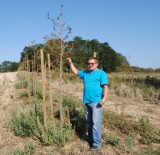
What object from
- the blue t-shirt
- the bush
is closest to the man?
the blue t-shirt

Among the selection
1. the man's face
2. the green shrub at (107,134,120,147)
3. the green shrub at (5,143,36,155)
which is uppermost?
the man's face

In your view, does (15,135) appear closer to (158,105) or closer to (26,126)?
(26,126)

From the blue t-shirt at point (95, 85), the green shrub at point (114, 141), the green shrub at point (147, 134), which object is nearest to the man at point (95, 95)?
Result: the blue t-shirt at point (95, 85)

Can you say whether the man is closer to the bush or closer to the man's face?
the man's face

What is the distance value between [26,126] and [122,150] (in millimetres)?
2115

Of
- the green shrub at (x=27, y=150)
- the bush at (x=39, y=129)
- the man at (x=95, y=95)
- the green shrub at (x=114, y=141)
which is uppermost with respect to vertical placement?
the man at (x=95, y=95)

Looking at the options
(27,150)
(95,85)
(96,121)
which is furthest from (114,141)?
(27,150)

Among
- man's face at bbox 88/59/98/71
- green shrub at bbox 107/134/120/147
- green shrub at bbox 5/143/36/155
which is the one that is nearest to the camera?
green shrub at bbox 5/143/36/155

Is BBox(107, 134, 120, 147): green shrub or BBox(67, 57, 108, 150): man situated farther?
BBox(107, 134, 120, 147): green shrub

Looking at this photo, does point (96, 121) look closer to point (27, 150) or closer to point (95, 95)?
point (95, 95)

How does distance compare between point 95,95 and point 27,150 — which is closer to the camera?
point 27,150

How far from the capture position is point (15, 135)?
623 cm

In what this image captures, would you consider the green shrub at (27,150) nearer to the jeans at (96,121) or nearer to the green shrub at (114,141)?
the jeans at (96,121)

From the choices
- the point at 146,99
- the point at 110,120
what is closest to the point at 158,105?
the point at 146,99
